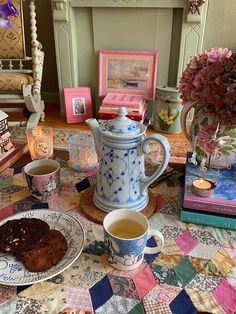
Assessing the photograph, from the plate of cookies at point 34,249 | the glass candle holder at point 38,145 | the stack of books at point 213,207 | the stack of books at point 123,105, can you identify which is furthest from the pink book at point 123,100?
the plate of cookies at point 34,249

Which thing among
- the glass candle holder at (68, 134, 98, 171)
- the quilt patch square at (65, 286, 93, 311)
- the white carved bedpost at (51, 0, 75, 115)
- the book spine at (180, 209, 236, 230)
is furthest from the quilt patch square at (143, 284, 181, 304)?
the white carved bedpost at (51, 0, 75, 115)

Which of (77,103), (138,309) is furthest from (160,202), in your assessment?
(77,103)

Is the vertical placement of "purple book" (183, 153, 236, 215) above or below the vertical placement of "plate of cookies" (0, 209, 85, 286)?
above

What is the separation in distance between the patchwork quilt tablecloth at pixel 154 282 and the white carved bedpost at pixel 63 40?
1.79 meters

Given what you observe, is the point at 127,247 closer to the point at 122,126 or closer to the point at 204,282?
the point at 204,282

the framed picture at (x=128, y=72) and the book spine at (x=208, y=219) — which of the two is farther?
the framed picture at (x=128, y=72)

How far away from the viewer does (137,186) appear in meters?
0.80

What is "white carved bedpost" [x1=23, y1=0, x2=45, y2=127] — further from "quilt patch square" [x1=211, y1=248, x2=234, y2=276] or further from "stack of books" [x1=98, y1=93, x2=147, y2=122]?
"quilt patch square" [x1=211, y1=248, x2=234, y2=276]

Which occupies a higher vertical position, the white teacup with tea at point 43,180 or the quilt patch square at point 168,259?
the white teacup with tea at point 43,180

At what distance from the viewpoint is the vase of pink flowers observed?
76cm

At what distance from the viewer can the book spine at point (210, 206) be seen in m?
0.76

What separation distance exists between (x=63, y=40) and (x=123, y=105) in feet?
2.18

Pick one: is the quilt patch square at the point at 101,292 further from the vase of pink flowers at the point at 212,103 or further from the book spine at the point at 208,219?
the vase of pink flowers at the point at 212,103

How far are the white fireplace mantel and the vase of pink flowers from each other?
4.70 ft
